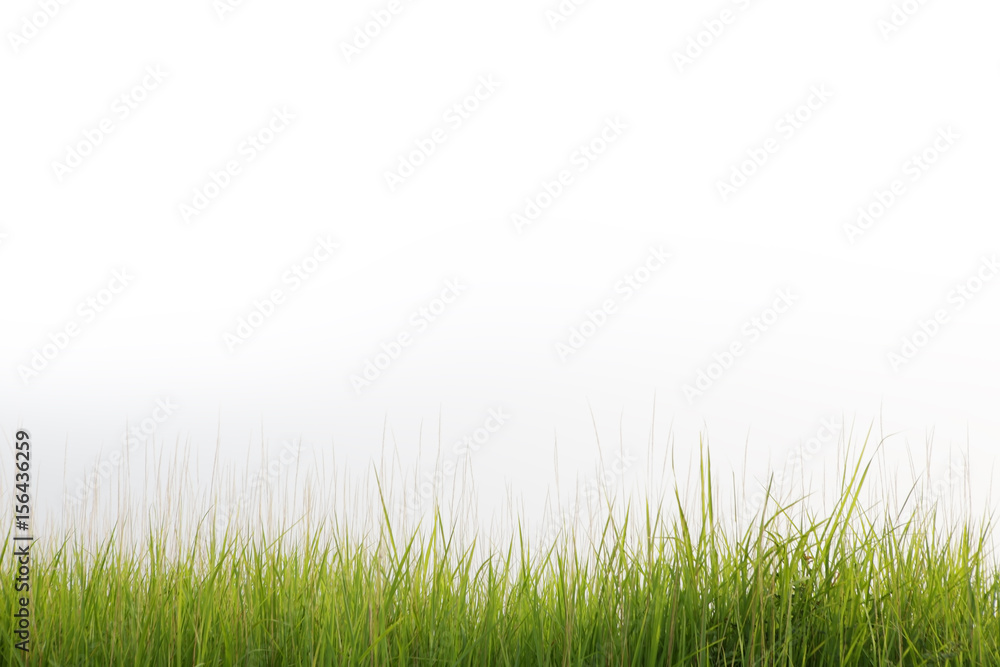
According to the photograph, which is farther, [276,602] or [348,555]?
[348,555]

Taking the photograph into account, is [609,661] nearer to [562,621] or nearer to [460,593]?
[562,621]

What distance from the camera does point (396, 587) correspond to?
341 cm

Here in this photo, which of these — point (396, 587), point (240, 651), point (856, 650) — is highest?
point (396, 587)

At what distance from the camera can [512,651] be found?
3258 millimetres

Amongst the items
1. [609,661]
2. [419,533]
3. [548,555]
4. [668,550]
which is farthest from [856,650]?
[419,533]

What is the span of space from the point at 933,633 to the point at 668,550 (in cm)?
116

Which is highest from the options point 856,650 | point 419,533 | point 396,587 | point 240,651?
point 419,533

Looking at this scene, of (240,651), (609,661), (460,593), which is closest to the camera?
(609,661)

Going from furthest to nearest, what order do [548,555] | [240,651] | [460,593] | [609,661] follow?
[548,555], [460,593], [240,651], [609,661]

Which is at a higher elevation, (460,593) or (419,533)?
(419,533)

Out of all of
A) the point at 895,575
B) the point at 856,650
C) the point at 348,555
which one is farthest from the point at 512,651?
the point at 895,575

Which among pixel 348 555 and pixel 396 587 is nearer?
pixel 396 587

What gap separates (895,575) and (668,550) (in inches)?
39.7

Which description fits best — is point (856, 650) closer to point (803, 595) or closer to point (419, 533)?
point (803, 595)
